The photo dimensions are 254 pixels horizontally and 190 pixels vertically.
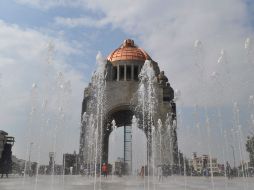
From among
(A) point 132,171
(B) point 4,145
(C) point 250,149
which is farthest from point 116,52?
(C) point 250,149

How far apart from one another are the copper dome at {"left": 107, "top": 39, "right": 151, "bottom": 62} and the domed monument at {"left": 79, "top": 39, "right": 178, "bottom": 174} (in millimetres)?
535

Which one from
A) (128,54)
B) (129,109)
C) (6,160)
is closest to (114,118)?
(129,109)

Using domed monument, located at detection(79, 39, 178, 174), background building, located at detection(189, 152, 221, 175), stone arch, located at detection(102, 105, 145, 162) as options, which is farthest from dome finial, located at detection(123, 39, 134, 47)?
background building, located at detection(189, 152, 221, 175)

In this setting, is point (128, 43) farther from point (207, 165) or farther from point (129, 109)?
point (207, 165)

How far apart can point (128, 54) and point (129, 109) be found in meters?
7.26

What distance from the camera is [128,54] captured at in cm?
3200

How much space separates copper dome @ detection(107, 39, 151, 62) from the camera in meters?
→ 31.6

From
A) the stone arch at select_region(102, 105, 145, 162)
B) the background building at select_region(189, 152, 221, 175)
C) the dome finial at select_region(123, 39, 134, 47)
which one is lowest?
the background building at select_region(189, 152, 221, 175)

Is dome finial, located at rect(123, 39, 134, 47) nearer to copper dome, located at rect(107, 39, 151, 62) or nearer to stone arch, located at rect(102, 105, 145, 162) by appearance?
copper dome, located at rect(107, 39, 151, 62)

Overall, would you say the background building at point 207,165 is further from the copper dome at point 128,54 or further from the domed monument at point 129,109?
the copper dome at point 128,54

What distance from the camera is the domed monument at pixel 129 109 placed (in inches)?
1025

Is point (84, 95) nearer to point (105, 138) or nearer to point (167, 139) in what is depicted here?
point (105, 138)

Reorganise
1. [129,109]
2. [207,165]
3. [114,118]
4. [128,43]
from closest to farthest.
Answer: [129,109], [207,165], [114,118], [128,43]

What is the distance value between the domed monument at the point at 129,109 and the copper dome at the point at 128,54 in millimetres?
535
